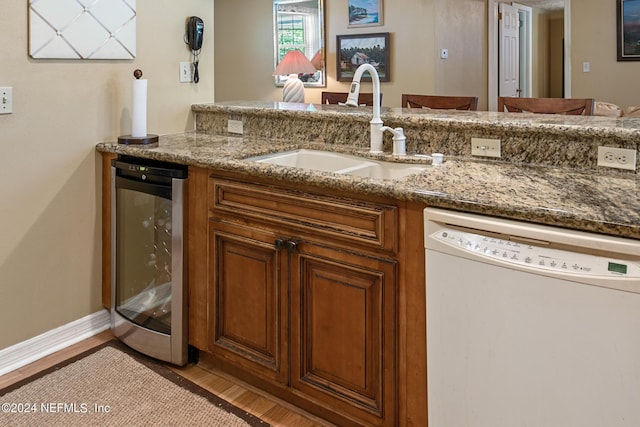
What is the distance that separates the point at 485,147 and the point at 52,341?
6.69 ft

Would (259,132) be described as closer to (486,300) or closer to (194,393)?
(194,393)

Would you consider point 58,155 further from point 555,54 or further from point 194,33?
point 555,54

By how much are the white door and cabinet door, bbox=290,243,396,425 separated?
5305 millimetres

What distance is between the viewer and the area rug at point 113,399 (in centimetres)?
182

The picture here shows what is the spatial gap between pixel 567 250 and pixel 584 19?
18.6 ft

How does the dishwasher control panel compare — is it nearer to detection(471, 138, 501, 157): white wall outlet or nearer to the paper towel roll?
detection(471, 138, 501, 157): white wall outlet

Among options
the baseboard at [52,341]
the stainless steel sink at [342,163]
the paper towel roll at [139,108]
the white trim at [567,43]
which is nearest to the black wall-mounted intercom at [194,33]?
the paper towel roll at [139,108]

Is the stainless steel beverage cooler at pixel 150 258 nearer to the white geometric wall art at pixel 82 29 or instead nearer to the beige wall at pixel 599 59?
the white geometric wall art at pixel 82 29

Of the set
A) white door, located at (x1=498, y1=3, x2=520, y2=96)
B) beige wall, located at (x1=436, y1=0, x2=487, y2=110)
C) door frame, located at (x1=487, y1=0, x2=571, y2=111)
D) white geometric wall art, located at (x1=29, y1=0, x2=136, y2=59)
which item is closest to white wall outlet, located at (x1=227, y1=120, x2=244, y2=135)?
white geometric wall art, located at (x1=29, y1=0, x2=136, y2=59)

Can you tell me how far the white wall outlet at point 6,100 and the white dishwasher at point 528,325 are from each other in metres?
1.72

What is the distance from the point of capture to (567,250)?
118 cm

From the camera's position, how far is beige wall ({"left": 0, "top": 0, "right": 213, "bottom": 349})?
2.08 meters

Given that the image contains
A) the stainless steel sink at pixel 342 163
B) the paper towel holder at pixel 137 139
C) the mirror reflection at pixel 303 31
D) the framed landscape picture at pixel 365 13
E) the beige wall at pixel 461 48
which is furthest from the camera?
the mirror reflection at pixel 303 31

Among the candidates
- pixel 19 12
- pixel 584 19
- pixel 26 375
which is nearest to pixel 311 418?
pixel 26 375
